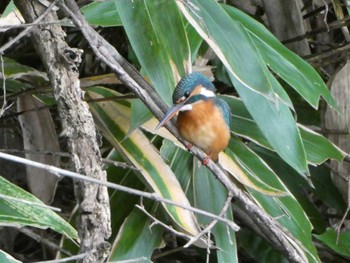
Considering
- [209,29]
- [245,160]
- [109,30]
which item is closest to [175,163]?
[245,160]

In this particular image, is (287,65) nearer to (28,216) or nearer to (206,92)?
(206,92)

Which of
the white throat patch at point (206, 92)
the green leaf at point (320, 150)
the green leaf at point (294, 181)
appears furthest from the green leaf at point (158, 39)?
the green leaf at point (294, 181)

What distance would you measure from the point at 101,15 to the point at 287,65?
18.2 inches

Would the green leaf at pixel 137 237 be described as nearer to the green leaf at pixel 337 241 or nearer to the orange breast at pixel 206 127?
the orange breast at pixel 206 127

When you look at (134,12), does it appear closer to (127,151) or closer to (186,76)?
(186,76)

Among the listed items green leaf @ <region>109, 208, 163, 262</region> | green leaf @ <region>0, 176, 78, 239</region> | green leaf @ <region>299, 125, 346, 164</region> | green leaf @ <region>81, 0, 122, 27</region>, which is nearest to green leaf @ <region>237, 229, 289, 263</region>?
green leaf @ <region>299, 125, 346, 164</region>

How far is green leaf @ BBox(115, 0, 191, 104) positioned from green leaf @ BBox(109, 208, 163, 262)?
0.51 meters

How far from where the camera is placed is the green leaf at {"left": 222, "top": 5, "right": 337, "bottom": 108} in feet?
6.28

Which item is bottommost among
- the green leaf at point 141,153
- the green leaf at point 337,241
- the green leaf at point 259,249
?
the green leaf at point 259,249

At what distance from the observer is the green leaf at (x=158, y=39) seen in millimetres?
1598

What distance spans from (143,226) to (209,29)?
2.16ft

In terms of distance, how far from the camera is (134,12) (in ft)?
5.29

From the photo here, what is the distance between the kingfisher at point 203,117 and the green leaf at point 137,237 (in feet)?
0.94

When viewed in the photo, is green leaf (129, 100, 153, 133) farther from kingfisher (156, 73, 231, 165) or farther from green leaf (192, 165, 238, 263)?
green leaf (192, 165, 238, 263)
